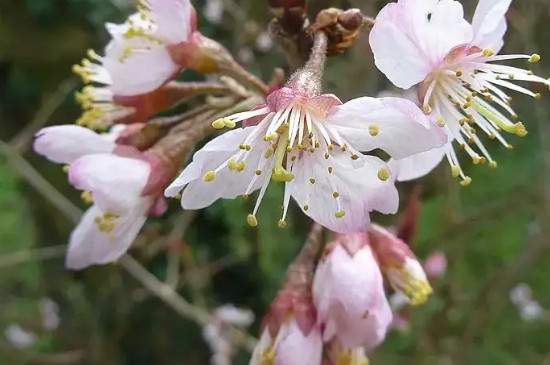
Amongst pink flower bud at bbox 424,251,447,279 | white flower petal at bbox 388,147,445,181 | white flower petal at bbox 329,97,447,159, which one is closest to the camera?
white flower petal at bbox 329,97,447,159

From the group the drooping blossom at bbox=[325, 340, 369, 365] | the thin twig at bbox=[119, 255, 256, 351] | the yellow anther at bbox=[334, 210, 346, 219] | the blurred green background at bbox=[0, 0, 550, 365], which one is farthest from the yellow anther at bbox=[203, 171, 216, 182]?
the thin twig at bbox=[119, 255, 256, 351]

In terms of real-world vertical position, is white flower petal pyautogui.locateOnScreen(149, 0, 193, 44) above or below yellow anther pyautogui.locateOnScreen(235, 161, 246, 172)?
above

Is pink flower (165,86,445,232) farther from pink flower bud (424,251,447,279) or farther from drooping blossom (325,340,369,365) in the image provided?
pink flower bud (424,251,447,279)

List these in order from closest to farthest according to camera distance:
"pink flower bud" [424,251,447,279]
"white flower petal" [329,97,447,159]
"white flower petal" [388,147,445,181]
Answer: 1. "white flower petal" [329,97,447,159]
2. "white flower petal" [388,147,445,181]
3. "pink flower bud" [424,251,447,279]

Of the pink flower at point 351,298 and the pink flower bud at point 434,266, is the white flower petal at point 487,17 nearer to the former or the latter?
the pink flower at point 351,298

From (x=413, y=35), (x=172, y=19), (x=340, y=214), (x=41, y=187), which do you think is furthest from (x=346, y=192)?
(x=41, y=187)

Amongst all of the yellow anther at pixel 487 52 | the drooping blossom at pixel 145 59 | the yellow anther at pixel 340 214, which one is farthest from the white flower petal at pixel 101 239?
the yellow anther at pixel 487 52
